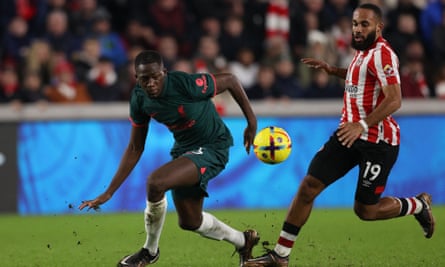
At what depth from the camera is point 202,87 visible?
23.6 feet

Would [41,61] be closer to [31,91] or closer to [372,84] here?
[31,91]

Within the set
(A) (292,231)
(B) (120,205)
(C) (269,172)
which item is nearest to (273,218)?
(C) (269,172)

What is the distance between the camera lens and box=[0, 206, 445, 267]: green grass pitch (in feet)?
25.7

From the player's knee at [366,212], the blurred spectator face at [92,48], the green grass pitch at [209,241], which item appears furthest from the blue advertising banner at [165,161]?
the player's knee at [366,212]

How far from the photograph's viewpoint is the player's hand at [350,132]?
664cm

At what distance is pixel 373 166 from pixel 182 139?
152cm

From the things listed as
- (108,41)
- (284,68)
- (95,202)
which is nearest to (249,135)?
(95,202)

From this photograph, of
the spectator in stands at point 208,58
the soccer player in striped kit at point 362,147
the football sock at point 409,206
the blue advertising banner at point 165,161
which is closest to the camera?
the soccer player in striped kit at point 362,147

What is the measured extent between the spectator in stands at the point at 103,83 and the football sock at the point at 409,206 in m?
6.60

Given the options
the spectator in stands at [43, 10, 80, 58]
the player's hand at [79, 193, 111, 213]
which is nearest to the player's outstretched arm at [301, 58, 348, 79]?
the player's hand at [79, 193, 111, 213]

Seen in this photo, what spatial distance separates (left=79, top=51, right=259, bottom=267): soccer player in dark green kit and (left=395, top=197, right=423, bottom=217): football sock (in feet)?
4.54

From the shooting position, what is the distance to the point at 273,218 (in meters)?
11.4

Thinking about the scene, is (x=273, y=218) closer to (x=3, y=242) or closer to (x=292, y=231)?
(x=3, y=242)

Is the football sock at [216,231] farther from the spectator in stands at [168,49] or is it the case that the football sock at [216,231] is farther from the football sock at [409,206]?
the spectator in stands at [168,49]
